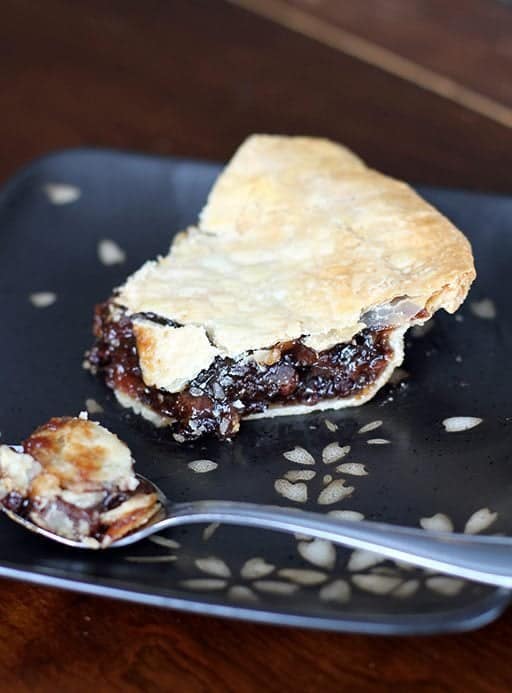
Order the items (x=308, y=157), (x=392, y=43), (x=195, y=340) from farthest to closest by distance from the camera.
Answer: (x=392, y=43) < (x=308, y=157) < (x=195, y=340)

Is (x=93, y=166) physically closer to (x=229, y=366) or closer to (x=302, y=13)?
(x=229, y=366)

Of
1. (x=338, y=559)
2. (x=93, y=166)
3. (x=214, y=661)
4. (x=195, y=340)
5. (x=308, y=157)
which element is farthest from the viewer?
(x=93, y=166)

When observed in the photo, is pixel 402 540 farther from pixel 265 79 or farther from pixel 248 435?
pixel 265 79

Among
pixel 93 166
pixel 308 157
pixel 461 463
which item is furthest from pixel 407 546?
pixel 93 166

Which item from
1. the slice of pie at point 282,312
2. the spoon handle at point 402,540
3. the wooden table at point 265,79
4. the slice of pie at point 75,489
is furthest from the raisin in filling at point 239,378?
the wooden table at point 265,79

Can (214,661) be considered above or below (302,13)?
below

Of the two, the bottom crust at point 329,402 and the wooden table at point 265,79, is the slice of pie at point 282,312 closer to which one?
the bottom crust at point 329,402

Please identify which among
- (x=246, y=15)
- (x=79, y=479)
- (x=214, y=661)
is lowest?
(x=214, y=661)

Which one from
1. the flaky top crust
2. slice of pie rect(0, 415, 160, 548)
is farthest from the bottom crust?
slice of pie rect(0, 415, 160, 548)
